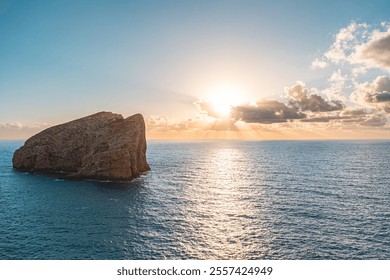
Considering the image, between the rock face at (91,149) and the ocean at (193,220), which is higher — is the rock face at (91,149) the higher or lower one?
the higher one

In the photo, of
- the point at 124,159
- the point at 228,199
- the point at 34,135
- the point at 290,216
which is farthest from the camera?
the point at 34,135

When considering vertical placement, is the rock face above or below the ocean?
above

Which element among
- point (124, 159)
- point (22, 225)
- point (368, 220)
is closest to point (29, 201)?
point (22, 225)

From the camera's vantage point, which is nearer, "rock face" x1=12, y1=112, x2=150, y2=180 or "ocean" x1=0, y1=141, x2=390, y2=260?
"ocean" x1=0, y1=141, x2=390, y2=260

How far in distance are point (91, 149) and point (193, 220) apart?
53278mm

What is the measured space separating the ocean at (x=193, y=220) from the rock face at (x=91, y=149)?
7.18 m

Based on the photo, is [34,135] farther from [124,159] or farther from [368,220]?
[368,220]

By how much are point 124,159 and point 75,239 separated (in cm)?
4432

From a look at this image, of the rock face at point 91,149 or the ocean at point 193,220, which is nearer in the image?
the ocean at point 193,220

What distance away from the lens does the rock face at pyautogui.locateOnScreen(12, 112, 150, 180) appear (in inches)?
3221

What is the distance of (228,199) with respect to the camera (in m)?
61.5

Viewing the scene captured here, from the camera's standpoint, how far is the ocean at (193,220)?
35.9 m

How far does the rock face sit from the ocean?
718 centimetres
